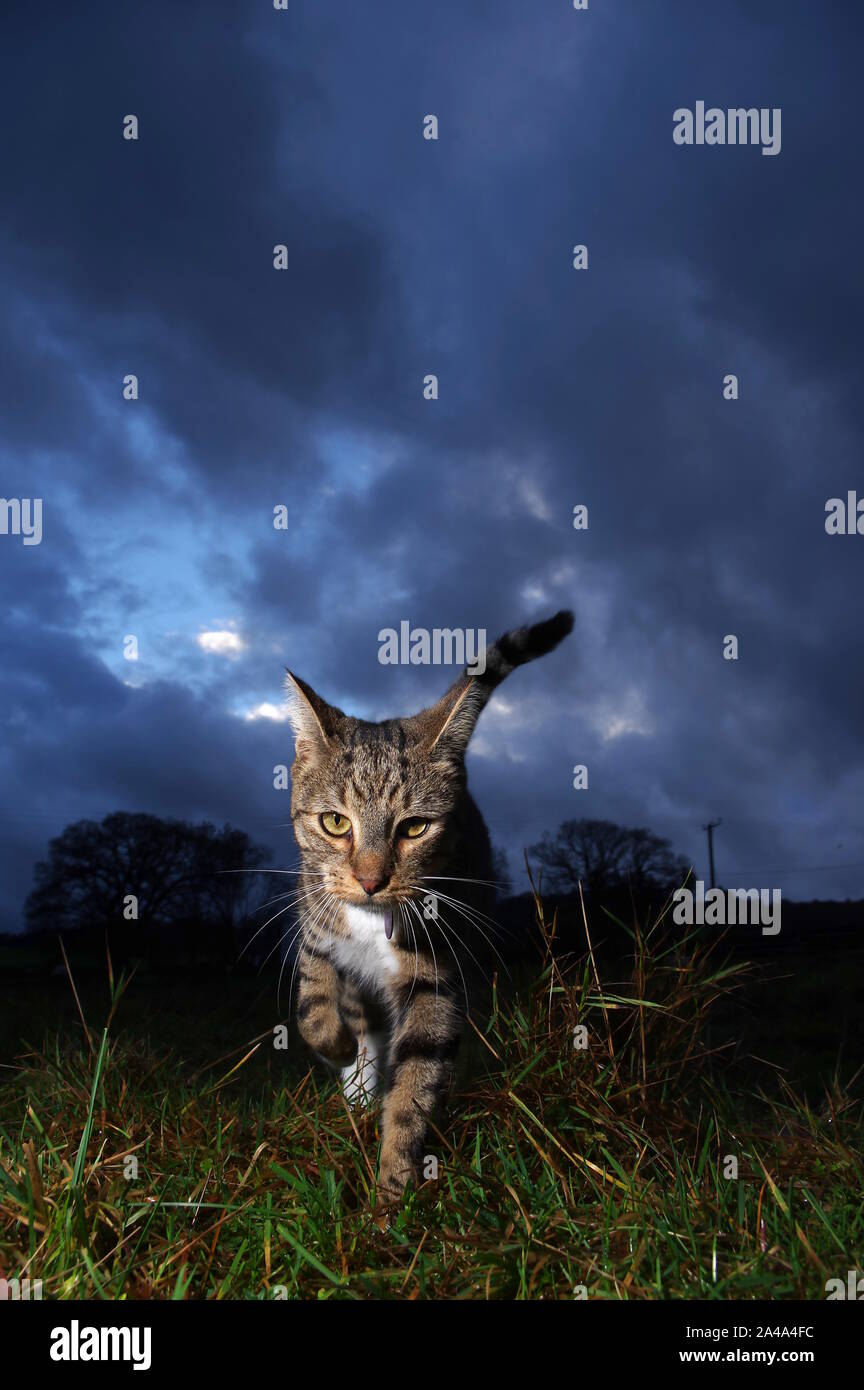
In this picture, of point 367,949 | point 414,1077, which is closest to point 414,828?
point 367,949

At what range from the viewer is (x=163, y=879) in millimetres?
8070

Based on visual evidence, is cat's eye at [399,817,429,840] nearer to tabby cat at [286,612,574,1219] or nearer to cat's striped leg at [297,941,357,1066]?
tabby cat at [286,612,574,1219]

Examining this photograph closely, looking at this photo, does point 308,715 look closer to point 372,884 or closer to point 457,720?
point 457,720

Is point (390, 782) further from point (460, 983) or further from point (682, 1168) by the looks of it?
point (682, 1168)

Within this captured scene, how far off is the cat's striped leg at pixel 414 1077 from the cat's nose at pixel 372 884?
45 cm

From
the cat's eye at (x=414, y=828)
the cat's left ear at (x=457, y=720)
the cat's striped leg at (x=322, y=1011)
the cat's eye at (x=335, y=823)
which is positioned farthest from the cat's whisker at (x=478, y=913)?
the cat's striped leg at (x=322, y=1011)

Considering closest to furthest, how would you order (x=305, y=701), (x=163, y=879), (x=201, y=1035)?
(x=305, y=701) → (x=201, y=1035) → (x=163, y=879)

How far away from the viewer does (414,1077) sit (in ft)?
11.6

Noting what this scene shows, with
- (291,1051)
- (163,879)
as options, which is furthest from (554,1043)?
(163,879)

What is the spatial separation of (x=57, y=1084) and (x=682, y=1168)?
266 centimetres

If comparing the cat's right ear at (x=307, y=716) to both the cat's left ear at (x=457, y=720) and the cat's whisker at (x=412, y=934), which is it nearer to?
the cat's left ear at (x=457, y=720)

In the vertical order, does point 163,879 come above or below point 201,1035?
above

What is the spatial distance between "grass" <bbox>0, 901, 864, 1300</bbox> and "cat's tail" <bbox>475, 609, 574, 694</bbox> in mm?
1285
